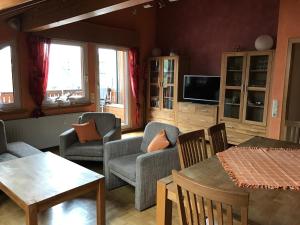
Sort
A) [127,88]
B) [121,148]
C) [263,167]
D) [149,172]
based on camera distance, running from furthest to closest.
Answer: [127,88] → [121,148] → [149,172] → [263,167]

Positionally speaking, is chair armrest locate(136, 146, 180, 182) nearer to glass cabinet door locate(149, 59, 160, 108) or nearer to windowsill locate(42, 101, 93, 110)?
windowsill locate(42, 101, 93, 110)

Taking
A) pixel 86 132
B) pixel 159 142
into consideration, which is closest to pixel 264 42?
pixel 159 142

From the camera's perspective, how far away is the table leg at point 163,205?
4.87 ft

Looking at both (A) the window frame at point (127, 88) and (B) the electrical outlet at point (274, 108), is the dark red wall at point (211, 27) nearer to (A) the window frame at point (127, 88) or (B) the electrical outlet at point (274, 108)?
(A) the window frame at point (127, 88)

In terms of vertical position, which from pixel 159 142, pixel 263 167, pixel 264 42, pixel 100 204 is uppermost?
pixel 264 42

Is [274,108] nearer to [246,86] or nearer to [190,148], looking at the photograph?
[246,86]

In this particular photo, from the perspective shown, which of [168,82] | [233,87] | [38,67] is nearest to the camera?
[38,67]

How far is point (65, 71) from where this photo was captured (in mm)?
4797

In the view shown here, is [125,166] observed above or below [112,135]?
below

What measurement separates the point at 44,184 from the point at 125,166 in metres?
0.88

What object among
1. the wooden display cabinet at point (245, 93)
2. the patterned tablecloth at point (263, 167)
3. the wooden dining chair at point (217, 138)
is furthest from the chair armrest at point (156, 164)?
the wooden display cabinet at point (245, 93)

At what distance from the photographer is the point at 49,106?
4.50 meters

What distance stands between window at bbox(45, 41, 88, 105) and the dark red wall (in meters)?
2.13

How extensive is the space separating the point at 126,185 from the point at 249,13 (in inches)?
151
